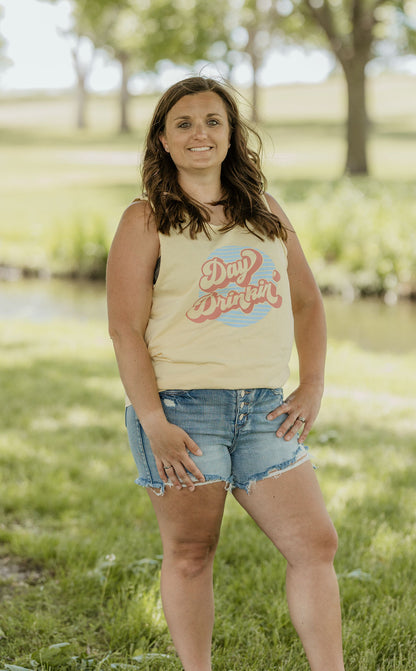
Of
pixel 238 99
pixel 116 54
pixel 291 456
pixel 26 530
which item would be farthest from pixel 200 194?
pixel 116 54

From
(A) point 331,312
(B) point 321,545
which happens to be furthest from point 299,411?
(A) point 331,312

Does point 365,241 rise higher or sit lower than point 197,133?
lower

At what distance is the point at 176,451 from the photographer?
2.20 m

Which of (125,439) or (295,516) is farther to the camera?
(125,439)

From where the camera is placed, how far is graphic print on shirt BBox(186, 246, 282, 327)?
2.22m

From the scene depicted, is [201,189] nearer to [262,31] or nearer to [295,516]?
[295,516]

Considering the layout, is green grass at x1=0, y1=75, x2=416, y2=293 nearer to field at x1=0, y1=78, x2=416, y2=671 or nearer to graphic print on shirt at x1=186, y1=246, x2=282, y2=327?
graphic print on shirt at x1=186, y1=246, x2=282, y2=327

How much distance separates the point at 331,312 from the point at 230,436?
9.62 m

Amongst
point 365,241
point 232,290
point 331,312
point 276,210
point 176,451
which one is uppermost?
point 276,210

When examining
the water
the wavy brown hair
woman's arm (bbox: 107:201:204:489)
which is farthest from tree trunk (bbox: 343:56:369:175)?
woman's arm (bbox: 107:201:204:489)

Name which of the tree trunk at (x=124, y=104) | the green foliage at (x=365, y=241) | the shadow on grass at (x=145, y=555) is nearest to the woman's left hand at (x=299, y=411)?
the shadow on grass at (x=145, y=555)

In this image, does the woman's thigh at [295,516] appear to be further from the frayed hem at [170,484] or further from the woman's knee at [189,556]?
the woman's knee at [189,556]

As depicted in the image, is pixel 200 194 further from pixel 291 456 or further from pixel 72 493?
pixel 72 493

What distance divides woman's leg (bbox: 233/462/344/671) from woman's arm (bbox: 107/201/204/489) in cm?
23
